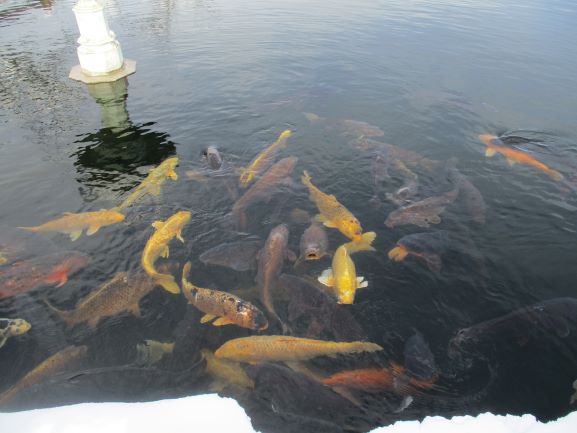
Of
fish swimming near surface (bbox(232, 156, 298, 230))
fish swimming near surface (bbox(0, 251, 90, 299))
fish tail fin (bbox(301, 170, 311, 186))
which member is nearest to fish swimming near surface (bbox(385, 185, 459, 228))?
fish tail fin (bbox(301, 170, 311, 186))

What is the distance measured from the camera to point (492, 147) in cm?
1105

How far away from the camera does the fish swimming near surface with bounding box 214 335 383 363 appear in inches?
215

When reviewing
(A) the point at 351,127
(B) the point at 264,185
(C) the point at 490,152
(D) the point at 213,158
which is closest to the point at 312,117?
(A) the point at 351,127

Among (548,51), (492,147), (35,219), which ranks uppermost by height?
(548,51)

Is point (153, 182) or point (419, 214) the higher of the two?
point (419, 214)

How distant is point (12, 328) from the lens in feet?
19.8

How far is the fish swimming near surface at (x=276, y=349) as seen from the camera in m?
5.45

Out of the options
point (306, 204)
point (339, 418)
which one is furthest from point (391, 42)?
point (339, 418)

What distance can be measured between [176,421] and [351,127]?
1004cm

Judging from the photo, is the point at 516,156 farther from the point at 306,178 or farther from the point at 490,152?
the point at 306,178

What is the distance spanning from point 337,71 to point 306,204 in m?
11.2

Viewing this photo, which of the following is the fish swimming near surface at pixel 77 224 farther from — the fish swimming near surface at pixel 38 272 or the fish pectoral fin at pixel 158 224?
the fish pectoral fin at pixel 158 224

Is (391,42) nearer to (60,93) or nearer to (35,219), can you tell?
(60,93)

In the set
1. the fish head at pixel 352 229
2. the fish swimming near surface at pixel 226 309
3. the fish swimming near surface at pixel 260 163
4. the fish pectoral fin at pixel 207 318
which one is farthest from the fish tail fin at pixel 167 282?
the fish head at pixel 352 229
